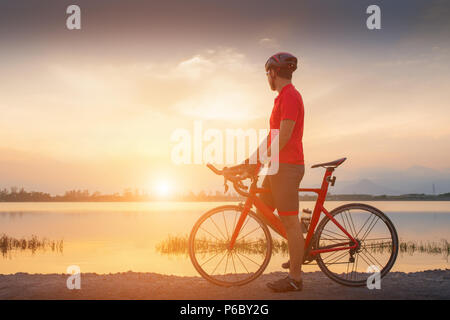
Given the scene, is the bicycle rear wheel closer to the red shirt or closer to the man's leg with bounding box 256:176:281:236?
the man's leg with bounding box 256:176:281:236

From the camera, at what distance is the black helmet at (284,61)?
4.75 metres

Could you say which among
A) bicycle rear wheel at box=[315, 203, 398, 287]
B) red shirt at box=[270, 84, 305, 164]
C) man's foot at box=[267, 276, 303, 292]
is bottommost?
man's foot at box=[267, 276, 303, 292]

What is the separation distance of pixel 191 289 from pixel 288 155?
2.13 metres

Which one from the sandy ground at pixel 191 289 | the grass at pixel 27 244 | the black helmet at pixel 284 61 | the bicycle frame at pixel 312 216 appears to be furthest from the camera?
the grass at pixel 27 244

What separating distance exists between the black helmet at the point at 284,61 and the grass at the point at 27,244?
53.8 ft

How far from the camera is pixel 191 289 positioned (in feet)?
16.8

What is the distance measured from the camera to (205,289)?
Result: 509 cm

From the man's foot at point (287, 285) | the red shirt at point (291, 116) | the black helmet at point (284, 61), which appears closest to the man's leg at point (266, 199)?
the red shirt at point (291, 116)

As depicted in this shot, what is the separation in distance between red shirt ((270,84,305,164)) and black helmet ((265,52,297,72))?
23 cm

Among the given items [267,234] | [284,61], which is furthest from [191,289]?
[284,61]

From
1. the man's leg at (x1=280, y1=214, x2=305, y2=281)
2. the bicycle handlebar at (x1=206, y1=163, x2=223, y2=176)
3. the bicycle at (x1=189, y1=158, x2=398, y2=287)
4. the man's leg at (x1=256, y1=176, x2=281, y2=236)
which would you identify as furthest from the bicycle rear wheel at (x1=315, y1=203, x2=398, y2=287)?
the bicycle handlebar at (x1=206, y1=163, x2=223, y2=176)

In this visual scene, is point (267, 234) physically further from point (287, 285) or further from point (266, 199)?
point (287, 285)

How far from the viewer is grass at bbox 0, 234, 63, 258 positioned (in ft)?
59.0
